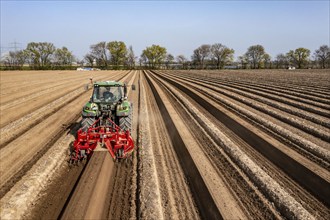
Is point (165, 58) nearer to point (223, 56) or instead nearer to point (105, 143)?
point (223, 56)

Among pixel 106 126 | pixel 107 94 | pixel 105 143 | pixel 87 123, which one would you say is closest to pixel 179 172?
pixel 105 143

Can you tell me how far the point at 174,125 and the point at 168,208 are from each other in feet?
18.6

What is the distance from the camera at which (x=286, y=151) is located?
7402 mm

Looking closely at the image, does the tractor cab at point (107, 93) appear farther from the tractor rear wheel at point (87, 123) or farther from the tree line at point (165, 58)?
the tree line at point (165, 58)

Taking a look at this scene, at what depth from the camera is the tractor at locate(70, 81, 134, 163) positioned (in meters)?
6.58

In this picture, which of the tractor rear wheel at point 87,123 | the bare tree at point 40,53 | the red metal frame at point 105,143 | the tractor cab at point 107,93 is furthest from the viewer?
the bare tree at point 40,53

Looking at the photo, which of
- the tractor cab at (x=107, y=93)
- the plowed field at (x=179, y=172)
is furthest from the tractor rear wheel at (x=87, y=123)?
the plowed field at (x=179, y=172)

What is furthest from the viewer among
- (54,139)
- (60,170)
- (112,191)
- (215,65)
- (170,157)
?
(215,65)

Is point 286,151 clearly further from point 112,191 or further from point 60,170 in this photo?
point 60,170

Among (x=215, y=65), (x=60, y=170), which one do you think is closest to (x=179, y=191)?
(x=60, y=170)

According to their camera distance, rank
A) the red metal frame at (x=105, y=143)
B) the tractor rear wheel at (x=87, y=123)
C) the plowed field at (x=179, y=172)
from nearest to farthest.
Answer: the plowed field at (x=179, y=172)
the red metal frame at (x=105, y=143)
the tractor rear wheel at (x=87, y=123)

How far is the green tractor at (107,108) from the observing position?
753 cm

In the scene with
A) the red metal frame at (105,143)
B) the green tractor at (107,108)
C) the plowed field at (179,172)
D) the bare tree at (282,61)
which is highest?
the bare tree at (282,61)

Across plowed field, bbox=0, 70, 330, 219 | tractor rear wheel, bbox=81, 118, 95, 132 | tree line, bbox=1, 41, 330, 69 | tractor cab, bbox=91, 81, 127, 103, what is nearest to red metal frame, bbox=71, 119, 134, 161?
plowed field, bbox=0, 70, 330, 219
